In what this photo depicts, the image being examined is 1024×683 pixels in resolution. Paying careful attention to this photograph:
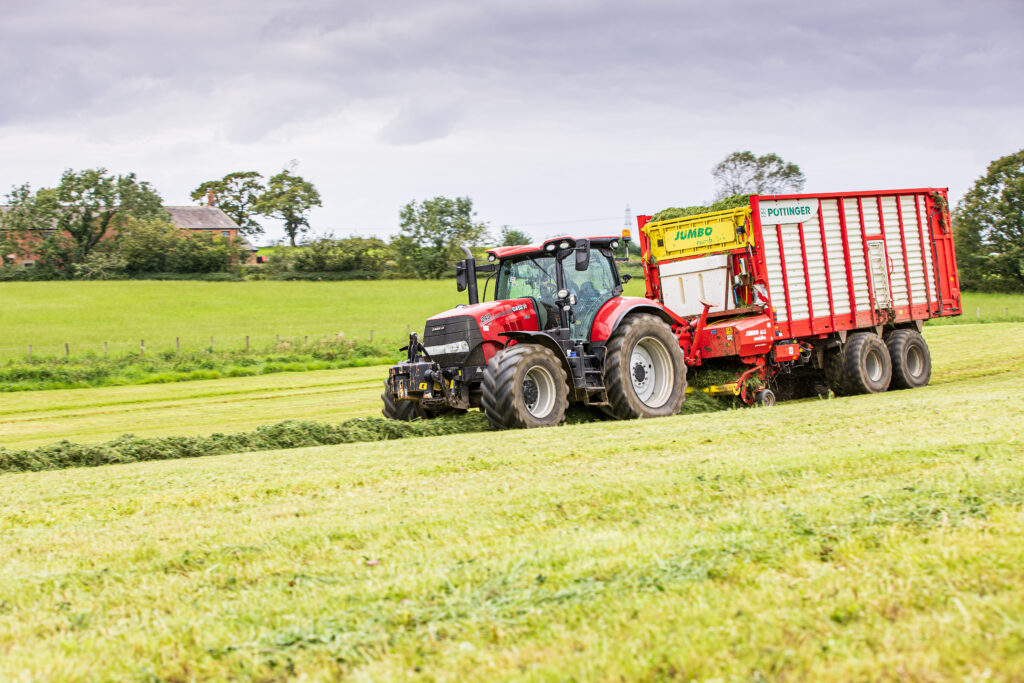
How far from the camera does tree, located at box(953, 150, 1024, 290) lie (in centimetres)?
5228

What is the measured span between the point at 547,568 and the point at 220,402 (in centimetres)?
1539

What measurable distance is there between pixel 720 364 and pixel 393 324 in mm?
30158

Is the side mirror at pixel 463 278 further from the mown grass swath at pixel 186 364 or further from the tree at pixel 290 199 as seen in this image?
the tree at pixel 290 199

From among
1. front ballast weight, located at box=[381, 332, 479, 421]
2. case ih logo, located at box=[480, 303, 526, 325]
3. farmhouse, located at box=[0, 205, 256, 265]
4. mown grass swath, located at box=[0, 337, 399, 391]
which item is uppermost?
farmhouse, located at box=[0, 205, 256, 265]

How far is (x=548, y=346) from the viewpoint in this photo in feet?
36.0

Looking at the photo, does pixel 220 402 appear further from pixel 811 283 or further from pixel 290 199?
pixel 290 199

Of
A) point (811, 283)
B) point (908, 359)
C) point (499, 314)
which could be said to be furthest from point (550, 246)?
point (908, 359)

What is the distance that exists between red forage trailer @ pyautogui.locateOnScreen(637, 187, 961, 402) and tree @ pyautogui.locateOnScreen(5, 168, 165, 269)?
57.7m

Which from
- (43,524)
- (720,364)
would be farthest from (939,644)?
(720,364)

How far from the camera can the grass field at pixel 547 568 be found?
2.91m

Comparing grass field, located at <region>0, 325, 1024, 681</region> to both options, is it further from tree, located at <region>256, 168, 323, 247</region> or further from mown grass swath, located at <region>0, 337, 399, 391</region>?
tree, located at <region>256, 168, 323, 247</region>

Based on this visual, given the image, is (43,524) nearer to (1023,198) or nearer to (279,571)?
(279,571)

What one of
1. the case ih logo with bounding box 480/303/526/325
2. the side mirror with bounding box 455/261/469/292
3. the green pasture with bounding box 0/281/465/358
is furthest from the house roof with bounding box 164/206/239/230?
the case ih logo with bounding box 480/303/526/325

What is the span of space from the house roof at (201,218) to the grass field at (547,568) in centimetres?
7953
